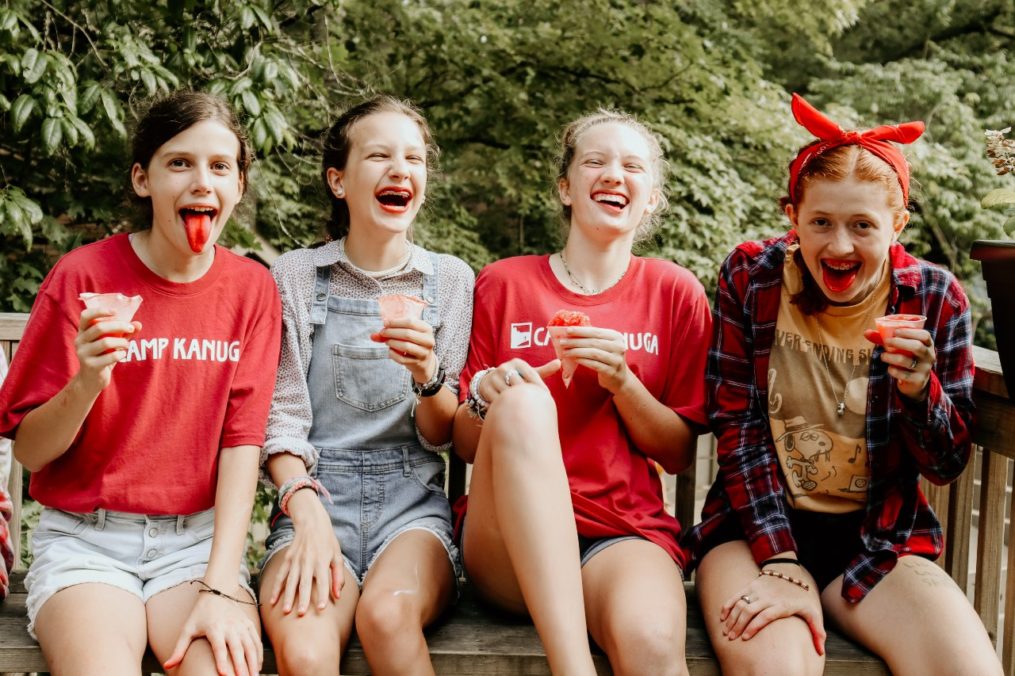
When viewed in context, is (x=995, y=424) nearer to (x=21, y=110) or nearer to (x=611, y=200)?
(x=611, y=200)

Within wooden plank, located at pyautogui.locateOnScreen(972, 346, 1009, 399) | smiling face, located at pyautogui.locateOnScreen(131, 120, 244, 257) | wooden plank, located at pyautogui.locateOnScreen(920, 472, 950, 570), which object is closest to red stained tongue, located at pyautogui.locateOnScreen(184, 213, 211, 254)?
smiling face, located at pyautogui.locateOnScreen(131, 120, 244, 257)

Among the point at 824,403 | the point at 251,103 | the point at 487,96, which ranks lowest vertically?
the point at 824,403

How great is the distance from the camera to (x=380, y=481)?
2641mm

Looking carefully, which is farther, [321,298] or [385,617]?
[321,298]

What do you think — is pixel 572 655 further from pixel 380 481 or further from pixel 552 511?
pixel 380 481

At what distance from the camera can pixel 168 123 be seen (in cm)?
248

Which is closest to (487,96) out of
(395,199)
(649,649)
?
(395,199)

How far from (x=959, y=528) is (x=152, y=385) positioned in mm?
2178

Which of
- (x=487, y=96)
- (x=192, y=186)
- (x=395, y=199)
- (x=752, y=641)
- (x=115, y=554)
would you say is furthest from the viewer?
(x=487, y=96)

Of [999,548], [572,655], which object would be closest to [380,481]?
[572,655]

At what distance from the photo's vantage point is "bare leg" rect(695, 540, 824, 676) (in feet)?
7.04

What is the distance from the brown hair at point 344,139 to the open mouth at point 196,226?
0.52 metres

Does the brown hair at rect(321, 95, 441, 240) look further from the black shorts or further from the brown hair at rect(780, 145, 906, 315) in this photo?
the black shorts

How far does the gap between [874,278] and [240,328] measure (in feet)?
5.39
